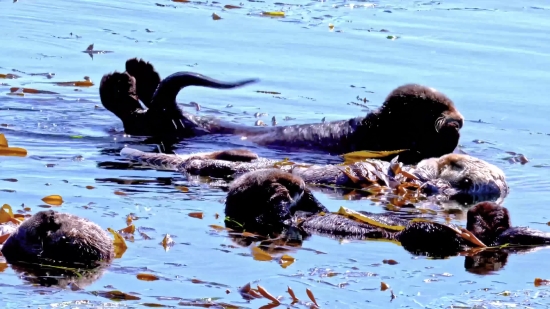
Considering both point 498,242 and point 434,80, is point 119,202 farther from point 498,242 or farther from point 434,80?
point 434,80

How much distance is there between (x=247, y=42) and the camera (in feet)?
42.9

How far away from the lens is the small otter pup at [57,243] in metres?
5.58

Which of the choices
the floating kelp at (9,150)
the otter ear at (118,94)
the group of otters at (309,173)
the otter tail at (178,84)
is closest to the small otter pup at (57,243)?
the group of otters at (309,173)

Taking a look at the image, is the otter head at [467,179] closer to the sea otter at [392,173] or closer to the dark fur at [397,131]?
the sea otter at [392,173]

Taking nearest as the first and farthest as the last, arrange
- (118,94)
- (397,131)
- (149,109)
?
1. (397,131)
2. (118,94)
3. (149,109)

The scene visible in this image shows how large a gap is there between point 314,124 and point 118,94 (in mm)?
1523

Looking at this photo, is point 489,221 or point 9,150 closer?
point 489,221

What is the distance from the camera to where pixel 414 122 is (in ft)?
30.6

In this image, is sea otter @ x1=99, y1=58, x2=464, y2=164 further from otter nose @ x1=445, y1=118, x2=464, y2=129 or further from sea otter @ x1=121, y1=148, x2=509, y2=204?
sea otter @ x1=121, y1=148, x2=509, y2=204

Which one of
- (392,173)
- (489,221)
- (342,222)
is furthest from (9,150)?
(489,221)

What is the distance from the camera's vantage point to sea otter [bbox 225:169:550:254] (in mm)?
6254

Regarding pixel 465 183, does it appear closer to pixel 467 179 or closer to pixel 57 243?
pixel 467 179

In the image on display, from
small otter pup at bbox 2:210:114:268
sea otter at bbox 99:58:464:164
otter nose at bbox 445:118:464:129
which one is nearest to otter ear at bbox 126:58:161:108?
sea otter at bbox 99:58:464:164

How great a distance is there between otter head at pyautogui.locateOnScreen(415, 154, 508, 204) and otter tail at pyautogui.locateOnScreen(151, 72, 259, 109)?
1.94m
